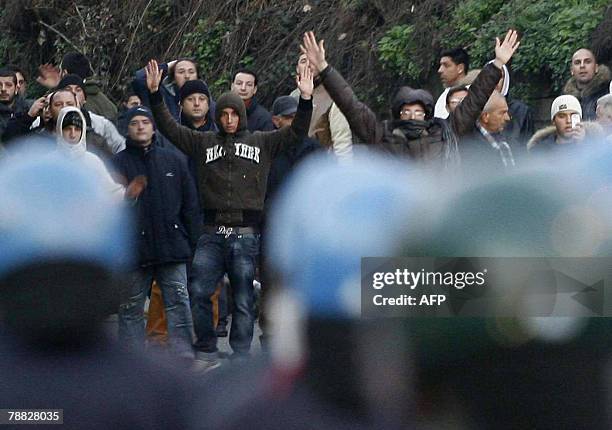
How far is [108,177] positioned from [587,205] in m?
1.64

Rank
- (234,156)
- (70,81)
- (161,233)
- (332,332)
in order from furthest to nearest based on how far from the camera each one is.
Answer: (70,81)
(234,156)
(161,233)
(332,332)

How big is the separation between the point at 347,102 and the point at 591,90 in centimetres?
246

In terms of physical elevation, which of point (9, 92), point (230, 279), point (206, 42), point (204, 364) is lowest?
point (204, 364)

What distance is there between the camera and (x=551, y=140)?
5.24 meters

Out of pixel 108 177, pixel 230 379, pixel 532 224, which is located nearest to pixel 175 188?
pixel 108 177

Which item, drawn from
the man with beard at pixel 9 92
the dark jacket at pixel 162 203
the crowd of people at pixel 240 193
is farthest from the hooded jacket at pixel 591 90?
the man with beard at pixel 9 92

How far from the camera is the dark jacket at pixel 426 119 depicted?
5.13 m

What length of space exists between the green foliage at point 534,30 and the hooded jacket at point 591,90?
0.46 meters

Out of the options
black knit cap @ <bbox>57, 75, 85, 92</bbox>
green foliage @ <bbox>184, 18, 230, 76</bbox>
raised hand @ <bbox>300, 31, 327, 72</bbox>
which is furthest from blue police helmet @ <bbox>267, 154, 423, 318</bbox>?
green foliage @ <bbox>184, 18, 230, 76</bbox>

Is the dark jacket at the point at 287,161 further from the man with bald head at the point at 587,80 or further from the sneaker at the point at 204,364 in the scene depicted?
the man with bald head at the point at 587,80

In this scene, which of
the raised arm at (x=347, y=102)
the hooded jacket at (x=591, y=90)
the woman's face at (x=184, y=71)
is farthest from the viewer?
the woman's face at (x=184, y=71)

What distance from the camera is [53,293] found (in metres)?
4.96

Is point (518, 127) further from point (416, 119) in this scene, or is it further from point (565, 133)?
point (416, 119)

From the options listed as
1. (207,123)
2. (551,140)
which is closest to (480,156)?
(551,140)
